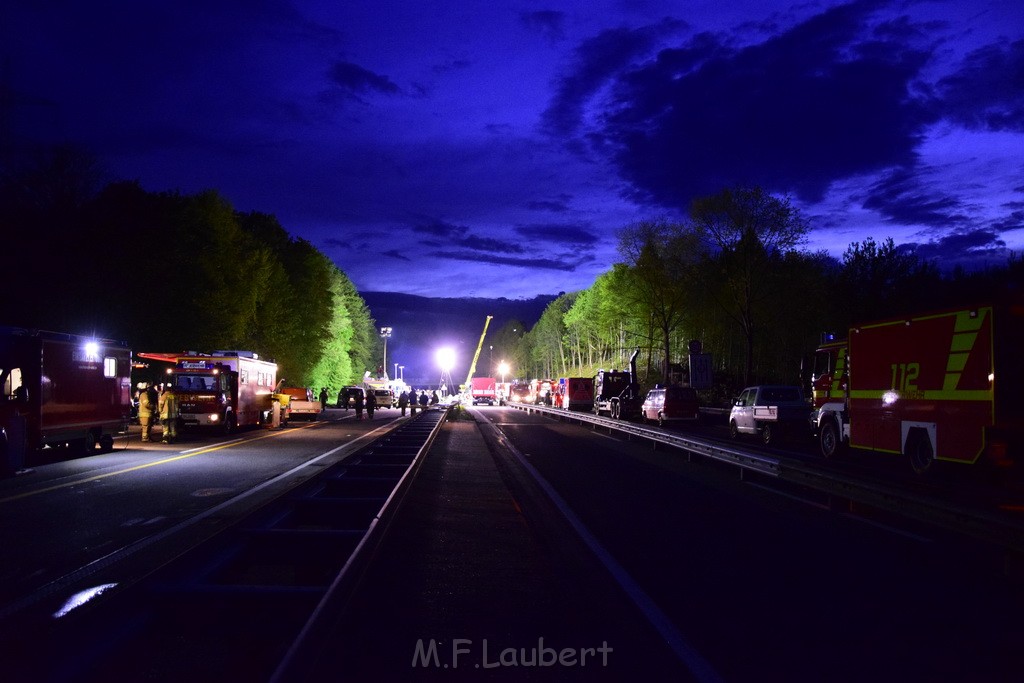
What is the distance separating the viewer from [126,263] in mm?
38062

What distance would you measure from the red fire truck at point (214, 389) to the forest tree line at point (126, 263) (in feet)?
23.4

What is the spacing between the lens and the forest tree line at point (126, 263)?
36.6 metres

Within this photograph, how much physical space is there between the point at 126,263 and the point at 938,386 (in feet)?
115

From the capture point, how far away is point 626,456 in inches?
866

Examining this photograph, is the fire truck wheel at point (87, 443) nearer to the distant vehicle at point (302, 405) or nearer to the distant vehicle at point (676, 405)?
the distant vehicle at point (302, 405)

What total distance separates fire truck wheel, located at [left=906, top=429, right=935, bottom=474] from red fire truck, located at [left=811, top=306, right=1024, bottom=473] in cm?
2

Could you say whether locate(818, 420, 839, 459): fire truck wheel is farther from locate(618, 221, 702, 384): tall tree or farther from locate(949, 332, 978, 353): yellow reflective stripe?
locate(618, 221, 702, 384): tall tree

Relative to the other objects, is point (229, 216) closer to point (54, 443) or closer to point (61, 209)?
point (61, 209)

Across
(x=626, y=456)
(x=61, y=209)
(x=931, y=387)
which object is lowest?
(x=626, y=456)

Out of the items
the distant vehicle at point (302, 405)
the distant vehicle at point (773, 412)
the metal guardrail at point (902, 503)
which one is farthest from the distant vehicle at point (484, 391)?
the metal guardrail at point (902, 503)

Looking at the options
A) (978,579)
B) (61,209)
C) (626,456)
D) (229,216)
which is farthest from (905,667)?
(229,216)

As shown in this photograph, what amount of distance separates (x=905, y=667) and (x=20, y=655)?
222 inches

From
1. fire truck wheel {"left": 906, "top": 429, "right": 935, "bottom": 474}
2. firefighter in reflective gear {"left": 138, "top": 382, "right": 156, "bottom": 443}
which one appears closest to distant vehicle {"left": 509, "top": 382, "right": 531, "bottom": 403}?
firefighter in reflective gear {"left": 138, "top": 382, "right": 156, "bottom": 443}

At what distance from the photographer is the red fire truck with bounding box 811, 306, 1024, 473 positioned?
13492mm
